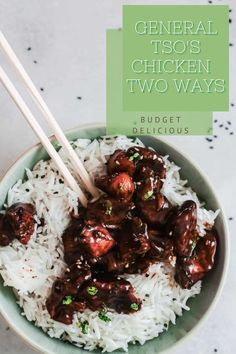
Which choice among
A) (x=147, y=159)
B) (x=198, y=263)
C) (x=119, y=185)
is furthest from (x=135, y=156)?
(x=198, y=263)

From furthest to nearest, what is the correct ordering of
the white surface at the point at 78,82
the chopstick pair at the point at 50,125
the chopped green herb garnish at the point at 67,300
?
the white surface at the point at 78,82
the chopped green herb garnish at the point at 67,300
the chopstick pair at the point at 50,125

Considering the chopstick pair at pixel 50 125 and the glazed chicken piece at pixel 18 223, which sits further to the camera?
the glazed chicken piece at pixel 18 223

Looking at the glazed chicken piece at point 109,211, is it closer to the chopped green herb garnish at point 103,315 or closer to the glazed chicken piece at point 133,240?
the glazed chicken piece at point 133,240

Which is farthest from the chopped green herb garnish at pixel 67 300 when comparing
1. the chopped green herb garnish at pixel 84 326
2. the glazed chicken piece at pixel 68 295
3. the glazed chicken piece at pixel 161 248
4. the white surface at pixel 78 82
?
the white surface at pixel 78 82

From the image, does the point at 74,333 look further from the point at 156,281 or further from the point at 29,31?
the point at 29,31

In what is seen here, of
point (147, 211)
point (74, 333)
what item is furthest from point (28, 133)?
point (74, 333)

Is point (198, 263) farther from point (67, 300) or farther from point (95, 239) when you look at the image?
point (67, 300)
